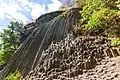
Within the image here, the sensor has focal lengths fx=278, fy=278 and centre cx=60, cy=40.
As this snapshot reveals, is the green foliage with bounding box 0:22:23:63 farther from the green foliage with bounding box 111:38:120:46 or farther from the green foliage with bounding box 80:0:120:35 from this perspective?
the green foliage with bounding box 111:38:120:46

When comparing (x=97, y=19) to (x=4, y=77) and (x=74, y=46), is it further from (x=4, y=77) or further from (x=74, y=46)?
(x=4, y=77)

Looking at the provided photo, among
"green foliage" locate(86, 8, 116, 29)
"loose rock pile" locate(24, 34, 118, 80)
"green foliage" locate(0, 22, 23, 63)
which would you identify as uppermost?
"green foliage" locate(0, 22, 23, 63)

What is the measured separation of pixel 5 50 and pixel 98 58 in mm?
10371

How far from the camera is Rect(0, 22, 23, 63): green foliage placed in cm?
2007

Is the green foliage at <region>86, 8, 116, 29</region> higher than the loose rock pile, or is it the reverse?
the green foliage at <region>86, 8, 116, 29</region>

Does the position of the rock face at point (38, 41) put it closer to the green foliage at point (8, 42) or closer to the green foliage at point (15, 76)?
the green foliage at point (15, 76)

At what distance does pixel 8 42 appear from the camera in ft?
71.7

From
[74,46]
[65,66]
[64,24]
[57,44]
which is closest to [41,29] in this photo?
[64,24]

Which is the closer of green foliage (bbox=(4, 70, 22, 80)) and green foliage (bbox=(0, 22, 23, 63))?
green foliage (bbox=(4, 70, 22, 80))

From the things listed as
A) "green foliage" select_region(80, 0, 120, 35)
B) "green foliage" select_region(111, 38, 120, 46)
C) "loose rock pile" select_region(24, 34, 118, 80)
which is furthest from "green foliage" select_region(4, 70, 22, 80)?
"green foliage" select_region(111, 38, 120, 46)

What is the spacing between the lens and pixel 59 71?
38.4 ft

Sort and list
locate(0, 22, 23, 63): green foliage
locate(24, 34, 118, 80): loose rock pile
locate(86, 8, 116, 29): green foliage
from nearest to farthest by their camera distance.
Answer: locate(24, 34, 118, 80): loose rock pile → locate(86, 8, 116, 29): green foliage → locate(0, 22, 23, 63): green foliage

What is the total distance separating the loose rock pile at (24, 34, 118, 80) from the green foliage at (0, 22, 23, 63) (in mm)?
7186

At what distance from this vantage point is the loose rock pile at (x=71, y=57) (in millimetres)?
11312
